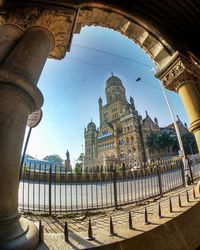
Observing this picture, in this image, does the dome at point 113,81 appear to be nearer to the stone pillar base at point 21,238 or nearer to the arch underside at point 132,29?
the arch underside at point 132,29

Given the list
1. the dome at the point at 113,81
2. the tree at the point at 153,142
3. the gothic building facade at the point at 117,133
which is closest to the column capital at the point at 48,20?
the gothic building facade at the point at 117,133

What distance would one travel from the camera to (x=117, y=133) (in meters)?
65.3

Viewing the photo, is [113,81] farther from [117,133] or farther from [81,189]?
[81,189]

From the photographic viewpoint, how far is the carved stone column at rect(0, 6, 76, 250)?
1.04 meters

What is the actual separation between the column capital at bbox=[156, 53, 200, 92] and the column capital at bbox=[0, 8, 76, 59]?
2097 millimetres

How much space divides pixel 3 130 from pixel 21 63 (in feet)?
2.15

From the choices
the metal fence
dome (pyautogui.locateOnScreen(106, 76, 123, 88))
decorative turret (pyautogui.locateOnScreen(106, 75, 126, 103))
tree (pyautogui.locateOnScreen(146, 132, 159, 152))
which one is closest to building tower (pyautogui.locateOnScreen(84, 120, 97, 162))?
decorative turret (pyautogui.locateOnScreen(106, 75, 126, 103))

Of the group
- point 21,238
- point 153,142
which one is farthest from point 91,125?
point 21,238

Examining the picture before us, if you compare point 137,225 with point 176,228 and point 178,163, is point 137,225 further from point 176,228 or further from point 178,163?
point 178,163

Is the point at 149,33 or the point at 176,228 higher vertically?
the point at 149,33

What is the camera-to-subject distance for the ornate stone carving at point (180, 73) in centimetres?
315

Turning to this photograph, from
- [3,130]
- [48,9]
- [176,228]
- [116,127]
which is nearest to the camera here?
[3,130]

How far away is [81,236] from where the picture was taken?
4.28ft

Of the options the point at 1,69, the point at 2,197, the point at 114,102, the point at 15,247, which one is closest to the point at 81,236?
the point at 15,247
